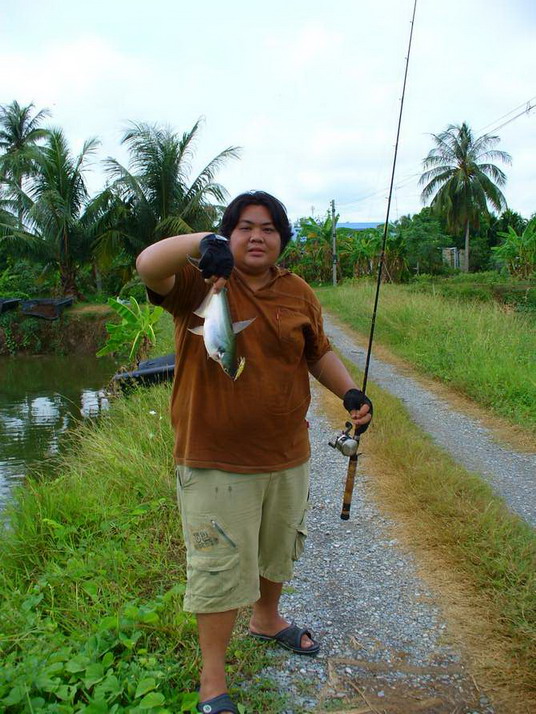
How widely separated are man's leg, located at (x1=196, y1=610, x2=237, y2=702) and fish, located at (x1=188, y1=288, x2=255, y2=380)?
849 millimetres

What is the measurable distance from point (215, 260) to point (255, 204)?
443 mm

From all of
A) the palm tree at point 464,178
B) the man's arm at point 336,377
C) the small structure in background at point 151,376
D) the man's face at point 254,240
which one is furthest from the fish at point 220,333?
the palm tree at point 464,178

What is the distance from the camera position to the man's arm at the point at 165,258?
1.91 meters

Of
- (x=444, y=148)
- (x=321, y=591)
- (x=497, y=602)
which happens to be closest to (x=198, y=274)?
(x=321, y=591)

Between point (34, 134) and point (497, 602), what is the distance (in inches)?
1407

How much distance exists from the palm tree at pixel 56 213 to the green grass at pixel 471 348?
47.3 ft

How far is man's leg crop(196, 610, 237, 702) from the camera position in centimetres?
206

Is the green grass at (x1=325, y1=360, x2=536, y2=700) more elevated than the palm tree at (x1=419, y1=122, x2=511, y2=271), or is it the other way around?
the palm tree at (x1=419, y1=122, x2=511, y2=271)

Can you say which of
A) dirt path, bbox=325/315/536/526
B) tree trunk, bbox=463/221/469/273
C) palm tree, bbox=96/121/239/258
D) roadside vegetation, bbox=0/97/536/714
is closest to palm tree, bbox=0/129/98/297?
palm tree, bbox=96/121/239/258

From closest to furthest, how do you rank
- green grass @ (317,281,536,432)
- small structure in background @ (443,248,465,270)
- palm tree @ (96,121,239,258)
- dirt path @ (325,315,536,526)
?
dirt path @ (325,315,536,526) → green grass @ (317,281,536,432) → palm tree @ (96,121,239,258) → small structure in background @ (443,248,465,270)

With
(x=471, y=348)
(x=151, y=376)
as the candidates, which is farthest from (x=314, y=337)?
(x=471, y=348)

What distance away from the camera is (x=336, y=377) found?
2.49m

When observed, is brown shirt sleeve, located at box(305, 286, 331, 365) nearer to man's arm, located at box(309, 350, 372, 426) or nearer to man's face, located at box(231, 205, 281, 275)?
man's arm, located at box(309, 350, 372, 426)

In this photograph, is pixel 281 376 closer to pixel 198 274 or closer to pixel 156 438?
pixel 198 274
